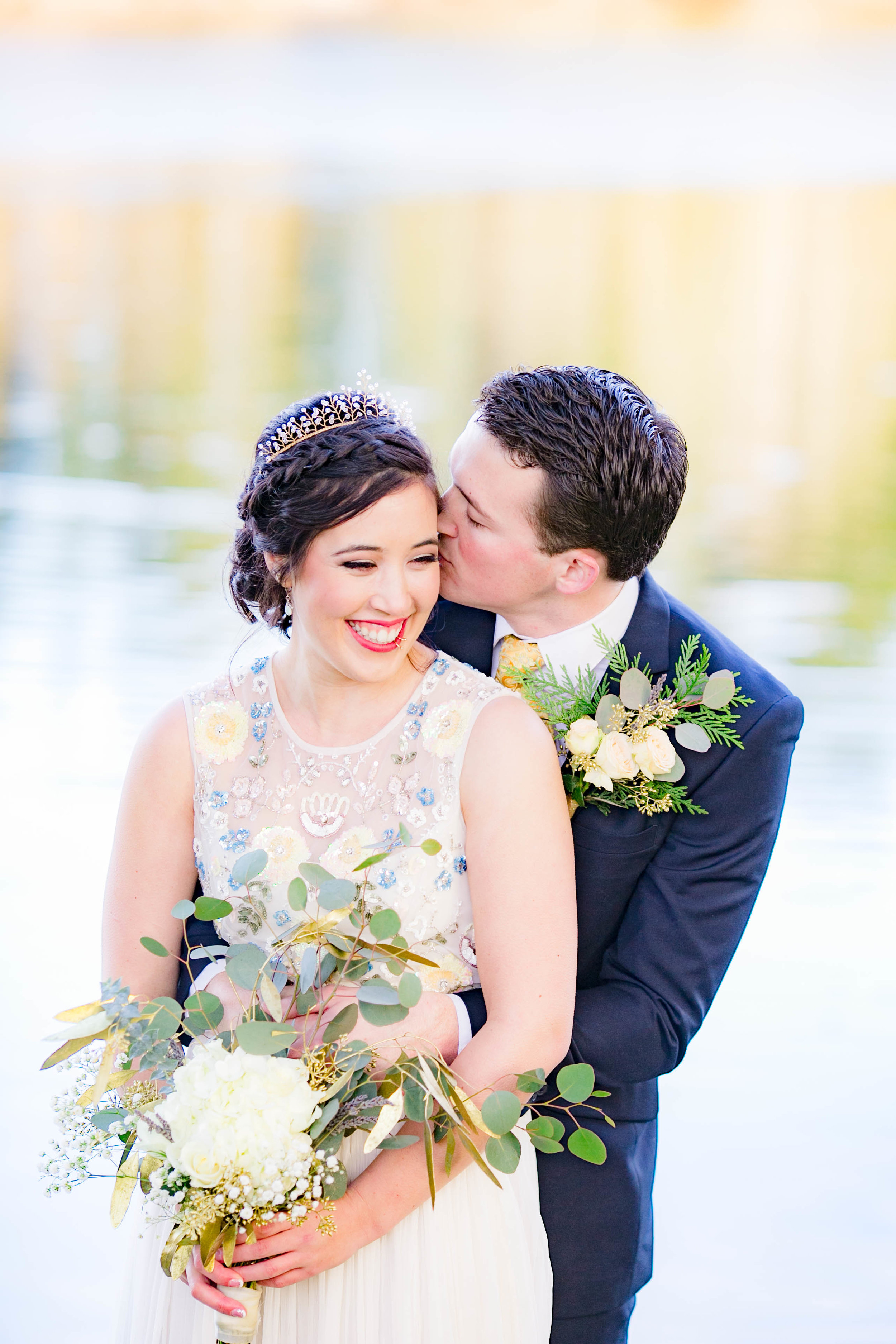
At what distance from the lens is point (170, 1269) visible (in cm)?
150

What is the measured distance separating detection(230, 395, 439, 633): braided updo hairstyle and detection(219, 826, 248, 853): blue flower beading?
0.36m

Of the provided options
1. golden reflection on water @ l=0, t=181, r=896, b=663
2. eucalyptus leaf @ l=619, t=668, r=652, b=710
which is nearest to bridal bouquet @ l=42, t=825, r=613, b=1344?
eucalyptus leaf @ l=619, t=668, r=652, b=710

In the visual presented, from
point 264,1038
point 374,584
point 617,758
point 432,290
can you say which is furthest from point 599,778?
point 432,290

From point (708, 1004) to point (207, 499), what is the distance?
6.74 m

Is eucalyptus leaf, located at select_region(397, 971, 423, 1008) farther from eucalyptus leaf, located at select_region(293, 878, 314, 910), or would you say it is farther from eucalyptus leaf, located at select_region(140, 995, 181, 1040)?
eucalyptus leaf, located at select_region(140, 995, 181, 1040)

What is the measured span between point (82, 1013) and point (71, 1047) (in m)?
0.05

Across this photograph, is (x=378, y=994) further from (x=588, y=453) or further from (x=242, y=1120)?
(x=588, y=453)

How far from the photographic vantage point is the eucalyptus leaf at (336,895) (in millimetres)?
1534

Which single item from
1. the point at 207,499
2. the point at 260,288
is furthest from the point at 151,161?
the point at 207,499

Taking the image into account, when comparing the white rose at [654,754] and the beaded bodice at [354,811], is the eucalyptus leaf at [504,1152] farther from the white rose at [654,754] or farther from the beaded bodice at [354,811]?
the white rose at [654,754]

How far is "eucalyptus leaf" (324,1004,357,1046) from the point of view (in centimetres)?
155

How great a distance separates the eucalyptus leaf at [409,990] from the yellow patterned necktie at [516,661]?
0.64 meters

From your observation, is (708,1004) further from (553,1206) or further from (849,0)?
(849,0)

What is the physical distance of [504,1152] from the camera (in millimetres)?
1534
